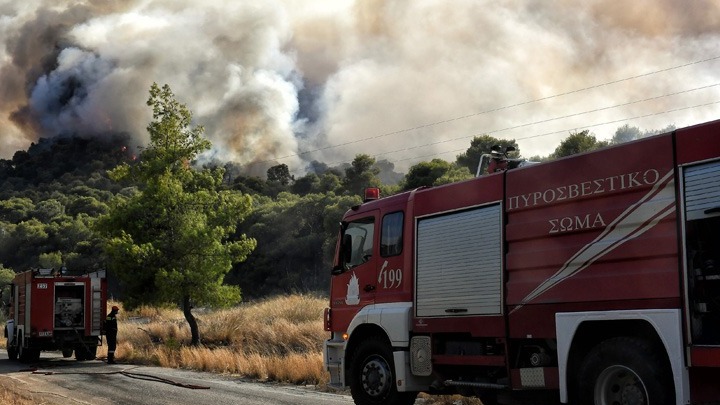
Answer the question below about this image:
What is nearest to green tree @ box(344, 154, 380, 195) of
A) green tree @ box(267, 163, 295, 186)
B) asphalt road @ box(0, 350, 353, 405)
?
green tree @ box(267, 163, 295, 186)

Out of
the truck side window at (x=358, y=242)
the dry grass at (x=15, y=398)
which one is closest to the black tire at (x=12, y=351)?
the dry grass at (x=15, y=398)

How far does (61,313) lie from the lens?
28.5 m

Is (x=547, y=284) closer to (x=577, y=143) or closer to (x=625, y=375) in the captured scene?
(x=625, y=375)

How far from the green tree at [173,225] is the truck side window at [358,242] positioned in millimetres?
15173

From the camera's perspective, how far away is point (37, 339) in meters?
27.7

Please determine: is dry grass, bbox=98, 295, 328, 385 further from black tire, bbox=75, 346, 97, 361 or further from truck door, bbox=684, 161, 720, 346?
truck door, bbox=684, 161, 720, 346

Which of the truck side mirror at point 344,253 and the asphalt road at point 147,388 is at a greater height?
the truck side mirror at point 344,253

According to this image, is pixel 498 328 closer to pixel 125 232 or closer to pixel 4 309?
pixel 125 232

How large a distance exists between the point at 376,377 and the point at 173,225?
58.5 feet

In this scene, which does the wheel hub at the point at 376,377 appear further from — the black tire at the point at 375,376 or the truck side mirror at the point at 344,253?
the truck side mirror at the point at 344,253

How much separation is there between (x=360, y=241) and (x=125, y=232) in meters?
17.2

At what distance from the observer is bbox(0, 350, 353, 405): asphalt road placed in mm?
14654

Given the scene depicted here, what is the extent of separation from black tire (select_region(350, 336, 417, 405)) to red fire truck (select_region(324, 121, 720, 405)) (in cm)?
2

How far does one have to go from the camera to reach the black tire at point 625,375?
8219 millimetres
